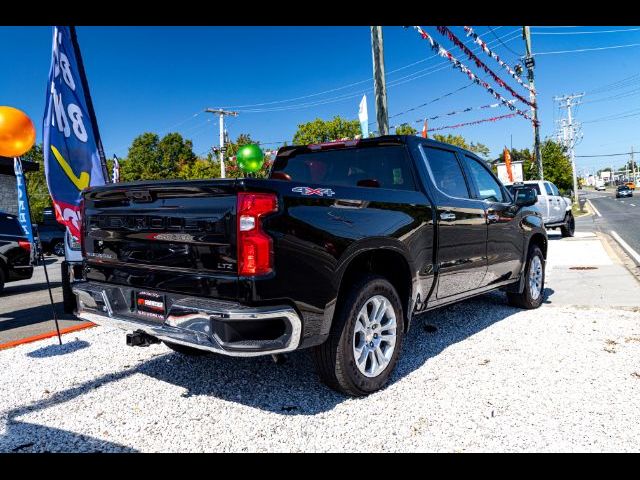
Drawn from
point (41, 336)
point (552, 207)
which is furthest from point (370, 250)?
point (552, 207)

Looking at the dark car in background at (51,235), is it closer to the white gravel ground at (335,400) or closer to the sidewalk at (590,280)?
the white gravel ground at (335,400)

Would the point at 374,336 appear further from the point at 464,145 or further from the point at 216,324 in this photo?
the point at 464,145

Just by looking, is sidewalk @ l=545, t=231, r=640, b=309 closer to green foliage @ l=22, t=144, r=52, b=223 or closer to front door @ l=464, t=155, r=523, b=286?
front door @ l=464, t=155, r=523, b=286

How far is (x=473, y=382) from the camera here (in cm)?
342

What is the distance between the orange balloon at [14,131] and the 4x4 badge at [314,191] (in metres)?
4.41

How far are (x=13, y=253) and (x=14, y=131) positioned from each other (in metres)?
4.15

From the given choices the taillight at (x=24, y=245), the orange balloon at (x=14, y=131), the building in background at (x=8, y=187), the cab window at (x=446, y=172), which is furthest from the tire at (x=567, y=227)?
the building in background at (x=8, y=187)

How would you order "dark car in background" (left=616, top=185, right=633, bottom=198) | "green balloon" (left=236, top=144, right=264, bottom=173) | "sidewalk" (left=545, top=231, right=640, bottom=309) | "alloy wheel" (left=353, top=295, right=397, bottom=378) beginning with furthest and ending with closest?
"dark car in background" (left=616, top=185, right=633, bottom=198) → "green balloon" (left=236, top=144, right=264, bottom=173) → "sidewalk" (left=545, top=231, right=640, bottom=309) → "alloy wheel" (left=353, top=295, right=397, bottom=378)

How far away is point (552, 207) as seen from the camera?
603 inches

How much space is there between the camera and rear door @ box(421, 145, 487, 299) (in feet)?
13.1

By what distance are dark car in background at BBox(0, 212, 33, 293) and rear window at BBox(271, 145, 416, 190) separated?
6.62 meters

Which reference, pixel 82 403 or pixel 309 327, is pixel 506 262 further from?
pixel 82 403

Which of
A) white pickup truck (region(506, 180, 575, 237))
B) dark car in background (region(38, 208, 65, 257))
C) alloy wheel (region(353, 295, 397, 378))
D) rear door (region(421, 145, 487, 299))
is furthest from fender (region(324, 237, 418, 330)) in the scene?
dark car in background (region(38, 208, 65, 257))
